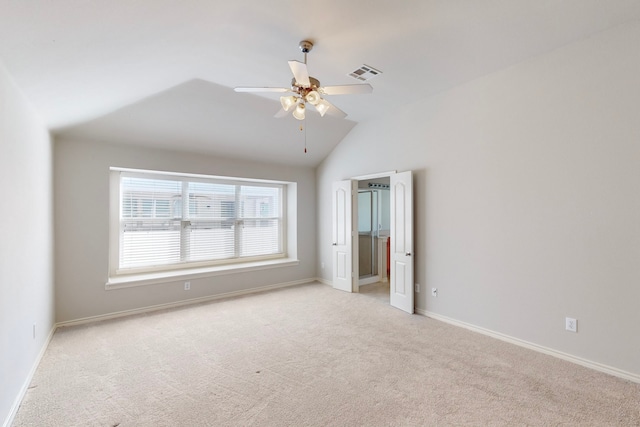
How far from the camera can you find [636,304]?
2.45 metres

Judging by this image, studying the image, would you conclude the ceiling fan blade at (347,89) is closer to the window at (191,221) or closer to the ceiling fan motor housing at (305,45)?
the ceiling fan motor housing at (305,45)

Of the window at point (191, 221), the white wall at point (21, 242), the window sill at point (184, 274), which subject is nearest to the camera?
the white wall at point (21, 242)

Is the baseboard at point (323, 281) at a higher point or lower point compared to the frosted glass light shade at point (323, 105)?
lower

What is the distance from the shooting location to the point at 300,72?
7.36 feet

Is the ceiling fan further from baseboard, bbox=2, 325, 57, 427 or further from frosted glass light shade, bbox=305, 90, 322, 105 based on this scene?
baseboard, bbox=2, 325, 57, 427

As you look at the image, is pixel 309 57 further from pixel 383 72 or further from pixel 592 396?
pixel 592 396

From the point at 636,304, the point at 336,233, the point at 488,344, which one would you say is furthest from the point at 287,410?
the point at 336,233

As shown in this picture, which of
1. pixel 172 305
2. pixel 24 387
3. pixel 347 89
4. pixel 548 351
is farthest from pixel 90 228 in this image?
pixel 548 351

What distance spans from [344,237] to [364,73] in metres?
2.92

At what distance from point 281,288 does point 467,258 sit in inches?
130

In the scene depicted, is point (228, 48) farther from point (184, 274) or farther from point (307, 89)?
point (184, 274)

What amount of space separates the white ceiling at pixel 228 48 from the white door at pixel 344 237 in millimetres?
1762

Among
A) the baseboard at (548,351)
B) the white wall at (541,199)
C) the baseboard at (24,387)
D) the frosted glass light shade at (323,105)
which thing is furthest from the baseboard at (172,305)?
the frosted glass light shade at (323,105)

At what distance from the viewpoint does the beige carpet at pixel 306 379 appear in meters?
2.04
